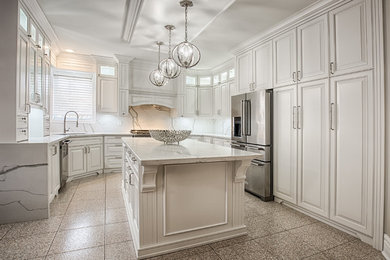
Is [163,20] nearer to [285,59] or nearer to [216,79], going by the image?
[285,59]

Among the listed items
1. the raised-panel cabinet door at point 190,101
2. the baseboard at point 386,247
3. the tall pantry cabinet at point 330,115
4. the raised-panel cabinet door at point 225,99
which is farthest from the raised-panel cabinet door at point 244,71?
the baseboard at point 386,247

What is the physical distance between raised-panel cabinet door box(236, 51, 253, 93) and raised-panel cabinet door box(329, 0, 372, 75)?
4.79 feet

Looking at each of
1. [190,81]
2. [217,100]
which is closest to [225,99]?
[217,100]

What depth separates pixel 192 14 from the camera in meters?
2.95

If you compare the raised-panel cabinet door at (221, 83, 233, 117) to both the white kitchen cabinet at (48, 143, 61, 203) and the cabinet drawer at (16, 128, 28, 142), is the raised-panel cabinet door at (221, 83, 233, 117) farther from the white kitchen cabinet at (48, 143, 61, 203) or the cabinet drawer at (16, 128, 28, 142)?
the cabinet drawer at (16, 128, 28, 142)

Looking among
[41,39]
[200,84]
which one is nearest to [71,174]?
[41,39]

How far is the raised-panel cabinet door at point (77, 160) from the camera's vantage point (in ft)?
13.7

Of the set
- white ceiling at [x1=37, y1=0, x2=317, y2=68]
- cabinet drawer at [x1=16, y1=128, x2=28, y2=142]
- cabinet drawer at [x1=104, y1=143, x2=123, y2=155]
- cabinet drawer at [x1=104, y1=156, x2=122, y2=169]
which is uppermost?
white ceiling at [x1=37, y1=0, x2=317, y2=68]

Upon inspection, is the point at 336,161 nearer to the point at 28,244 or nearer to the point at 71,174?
the point at 28,244

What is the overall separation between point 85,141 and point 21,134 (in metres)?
1.86

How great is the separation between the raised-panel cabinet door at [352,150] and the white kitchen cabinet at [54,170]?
351 centimetres

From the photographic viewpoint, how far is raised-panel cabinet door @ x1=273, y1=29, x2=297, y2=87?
2.93 meters

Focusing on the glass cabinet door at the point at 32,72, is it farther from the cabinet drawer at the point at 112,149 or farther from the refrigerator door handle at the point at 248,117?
the refrigerator door handle at the point at 248,117

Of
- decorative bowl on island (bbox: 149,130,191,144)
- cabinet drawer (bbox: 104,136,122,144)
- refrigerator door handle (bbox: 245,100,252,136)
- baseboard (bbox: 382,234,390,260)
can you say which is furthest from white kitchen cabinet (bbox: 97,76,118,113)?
baseboard (bbox: 382,234,390,260)
